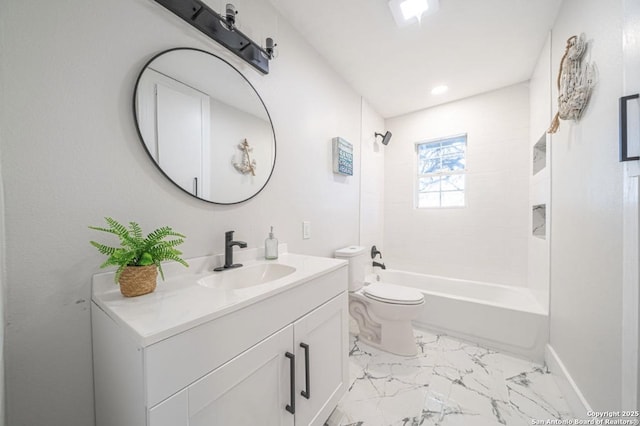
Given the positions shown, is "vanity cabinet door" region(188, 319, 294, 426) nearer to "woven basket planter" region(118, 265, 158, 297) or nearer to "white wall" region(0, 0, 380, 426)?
"woven basket planter" region(118, 265, 158, 297)

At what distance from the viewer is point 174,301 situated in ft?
2.20

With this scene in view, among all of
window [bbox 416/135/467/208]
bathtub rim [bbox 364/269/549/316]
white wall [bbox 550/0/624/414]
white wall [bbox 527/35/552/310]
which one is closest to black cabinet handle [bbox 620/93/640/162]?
white wall [bbox 550/0/624/414]

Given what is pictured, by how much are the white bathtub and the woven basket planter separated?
206cm

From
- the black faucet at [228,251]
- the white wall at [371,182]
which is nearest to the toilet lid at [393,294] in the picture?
the white wall at [371,182]

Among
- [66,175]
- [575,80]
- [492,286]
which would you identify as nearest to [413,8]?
[575,80]

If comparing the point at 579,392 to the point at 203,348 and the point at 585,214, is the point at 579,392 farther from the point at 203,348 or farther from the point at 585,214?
the point at 203,348

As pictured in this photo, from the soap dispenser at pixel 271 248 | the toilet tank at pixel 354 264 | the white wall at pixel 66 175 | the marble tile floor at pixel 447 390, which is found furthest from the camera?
the toilet tank at pixel 354 264

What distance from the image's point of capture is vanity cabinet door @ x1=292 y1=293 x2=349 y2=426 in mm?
891

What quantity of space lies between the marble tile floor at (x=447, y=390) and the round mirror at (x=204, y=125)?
1.40 m

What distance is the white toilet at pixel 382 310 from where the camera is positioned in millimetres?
1694

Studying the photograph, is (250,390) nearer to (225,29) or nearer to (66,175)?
(66,175)

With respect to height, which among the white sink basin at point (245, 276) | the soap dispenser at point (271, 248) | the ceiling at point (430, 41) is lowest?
the white sink basin at point (245, 276)

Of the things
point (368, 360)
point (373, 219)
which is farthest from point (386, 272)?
point (368, 360)

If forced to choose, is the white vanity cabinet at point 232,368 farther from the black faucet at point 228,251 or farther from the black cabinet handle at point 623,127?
the black cabinet handle at point 623,127
